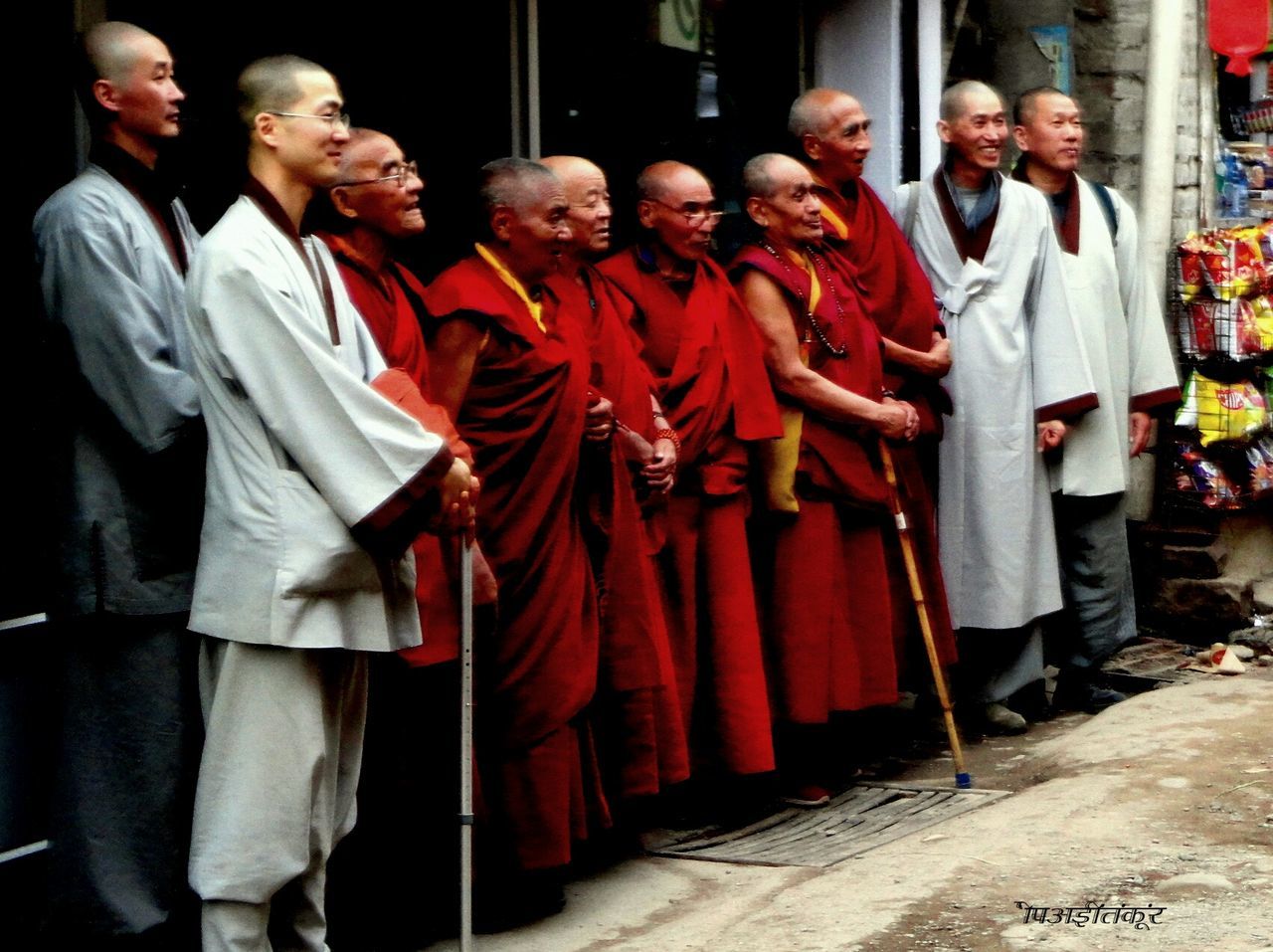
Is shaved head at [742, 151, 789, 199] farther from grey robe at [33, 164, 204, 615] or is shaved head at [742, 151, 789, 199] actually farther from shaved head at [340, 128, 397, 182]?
grey robe at [33, 164, 204, 615]

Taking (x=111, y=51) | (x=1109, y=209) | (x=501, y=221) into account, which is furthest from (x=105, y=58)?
(x=1109, y=209)

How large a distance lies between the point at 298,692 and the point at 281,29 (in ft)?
7.13

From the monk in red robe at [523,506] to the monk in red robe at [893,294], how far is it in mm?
1708

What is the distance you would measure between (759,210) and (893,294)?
0.68 m

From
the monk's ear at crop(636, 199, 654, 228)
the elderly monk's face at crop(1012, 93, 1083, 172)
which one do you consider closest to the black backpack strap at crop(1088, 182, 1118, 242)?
the elderly monk's face at crop(1012, 93, 1083, 172)

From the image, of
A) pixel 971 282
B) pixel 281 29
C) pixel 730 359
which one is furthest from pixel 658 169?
pixel 971 282

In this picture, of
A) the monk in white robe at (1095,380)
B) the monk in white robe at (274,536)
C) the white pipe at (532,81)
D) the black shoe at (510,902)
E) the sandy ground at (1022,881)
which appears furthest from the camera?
the monk in white robe at (1095,380)

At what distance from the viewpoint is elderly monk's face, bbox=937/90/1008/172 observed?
6.63m

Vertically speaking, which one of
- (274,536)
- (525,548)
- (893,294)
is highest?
(893,294)

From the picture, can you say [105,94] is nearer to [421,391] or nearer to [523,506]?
[421,391]

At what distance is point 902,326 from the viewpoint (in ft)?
20.7

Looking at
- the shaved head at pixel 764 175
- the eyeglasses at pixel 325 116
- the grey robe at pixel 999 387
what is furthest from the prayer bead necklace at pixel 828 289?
the eyeglasses at pixel 325 116

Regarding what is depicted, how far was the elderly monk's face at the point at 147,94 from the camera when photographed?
13.3ft

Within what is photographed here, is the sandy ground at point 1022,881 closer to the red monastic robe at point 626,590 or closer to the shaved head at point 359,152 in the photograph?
the red monastic robe at point 626,590
